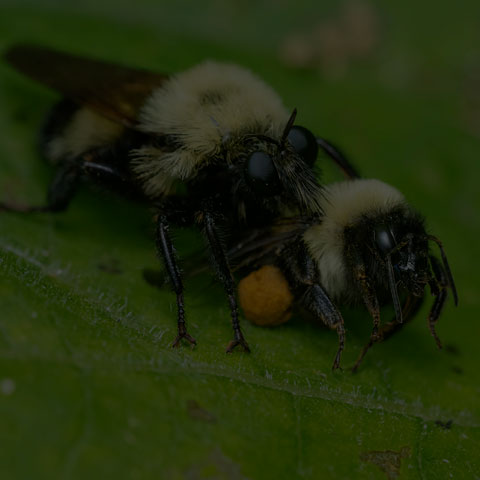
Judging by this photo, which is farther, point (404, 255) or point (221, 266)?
point (221, 266)

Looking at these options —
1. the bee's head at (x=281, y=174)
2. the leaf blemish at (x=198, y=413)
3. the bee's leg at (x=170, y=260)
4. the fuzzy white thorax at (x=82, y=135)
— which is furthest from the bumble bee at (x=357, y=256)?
the fuzzy white thorax at (x=82, y=135)

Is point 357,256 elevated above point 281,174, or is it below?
below

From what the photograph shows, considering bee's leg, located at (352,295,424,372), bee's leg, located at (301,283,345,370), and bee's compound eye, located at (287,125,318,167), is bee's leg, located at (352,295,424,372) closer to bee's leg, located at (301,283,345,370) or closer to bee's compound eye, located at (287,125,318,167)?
bee's leg, located at (301,283,345,370)

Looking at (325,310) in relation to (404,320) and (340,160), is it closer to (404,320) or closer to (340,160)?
(404,320)

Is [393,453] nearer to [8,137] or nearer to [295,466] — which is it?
[295,466]

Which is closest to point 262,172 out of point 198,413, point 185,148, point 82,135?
point 185,148

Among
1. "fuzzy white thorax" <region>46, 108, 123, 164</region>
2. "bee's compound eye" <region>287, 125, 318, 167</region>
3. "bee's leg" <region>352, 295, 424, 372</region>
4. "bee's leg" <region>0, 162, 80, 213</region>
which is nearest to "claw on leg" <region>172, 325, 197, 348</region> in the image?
"bee's leg" <region>352, 295, 424, 372</region>

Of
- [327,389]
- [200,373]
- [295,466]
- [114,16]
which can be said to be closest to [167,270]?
[200,373]
